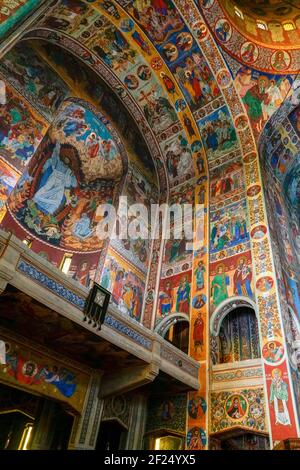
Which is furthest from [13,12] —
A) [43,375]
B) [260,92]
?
[260,92]

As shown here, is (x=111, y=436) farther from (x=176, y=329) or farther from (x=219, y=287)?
(x=219, y=287)

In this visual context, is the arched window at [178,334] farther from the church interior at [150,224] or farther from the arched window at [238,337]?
the arched window at [238,337]

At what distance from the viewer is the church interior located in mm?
7203

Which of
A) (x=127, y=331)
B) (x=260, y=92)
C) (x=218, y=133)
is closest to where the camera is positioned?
(x=127, y=331)

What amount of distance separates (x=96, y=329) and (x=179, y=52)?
34.9 feet

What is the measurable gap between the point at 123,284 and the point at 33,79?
712 centimetres

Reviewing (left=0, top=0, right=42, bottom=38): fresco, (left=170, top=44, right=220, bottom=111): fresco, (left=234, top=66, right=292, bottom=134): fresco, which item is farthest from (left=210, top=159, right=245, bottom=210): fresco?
(left=0, top=0, right=42, bottom=38): fresco

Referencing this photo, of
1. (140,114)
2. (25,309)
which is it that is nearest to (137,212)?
(140,114)

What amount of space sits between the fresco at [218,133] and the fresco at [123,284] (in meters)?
5.83

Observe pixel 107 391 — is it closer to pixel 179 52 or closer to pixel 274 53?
pixel 179 52

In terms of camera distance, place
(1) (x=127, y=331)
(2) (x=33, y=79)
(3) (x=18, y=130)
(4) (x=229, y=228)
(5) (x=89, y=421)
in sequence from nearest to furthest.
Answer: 1. (1) (x=127, y=331)
2. (5) (x=89, y=421)
3. (3) (x=18, y=130)
4. (2) (x=33, y=79)
5. (4) (x=229, y=228)

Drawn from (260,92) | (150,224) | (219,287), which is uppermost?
(260,92)

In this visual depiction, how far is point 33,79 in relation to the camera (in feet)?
34.5

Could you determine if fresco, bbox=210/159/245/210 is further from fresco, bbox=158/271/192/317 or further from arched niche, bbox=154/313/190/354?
arched niche, bbox=154/313/190/354
